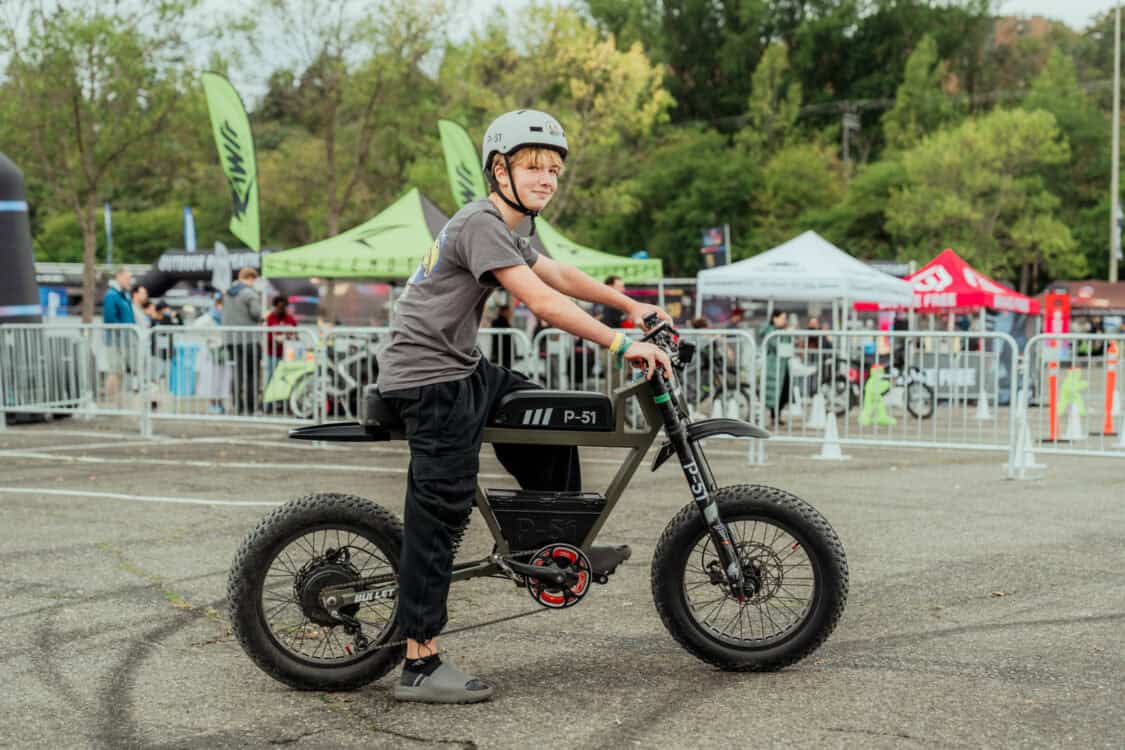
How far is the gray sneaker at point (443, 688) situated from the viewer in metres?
4.16

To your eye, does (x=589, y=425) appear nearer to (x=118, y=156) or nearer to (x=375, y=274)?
(x=375, y=274)

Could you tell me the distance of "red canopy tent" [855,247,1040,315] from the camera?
66.4ft

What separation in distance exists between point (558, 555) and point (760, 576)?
0.71m

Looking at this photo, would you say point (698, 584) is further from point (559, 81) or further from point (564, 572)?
point (559, 81)

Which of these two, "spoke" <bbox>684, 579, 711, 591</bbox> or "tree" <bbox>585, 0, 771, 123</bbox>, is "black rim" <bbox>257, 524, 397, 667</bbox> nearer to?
"spoke" <bbox>684, 579, 711, 591</bbox>

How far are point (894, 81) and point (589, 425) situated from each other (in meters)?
66.2

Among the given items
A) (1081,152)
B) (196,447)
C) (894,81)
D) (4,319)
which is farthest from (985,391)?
(894,81)

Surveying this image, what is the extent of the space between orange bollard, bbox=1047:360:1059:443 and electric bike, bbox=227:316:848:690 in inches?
323

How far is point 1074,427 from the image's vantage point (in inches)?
471

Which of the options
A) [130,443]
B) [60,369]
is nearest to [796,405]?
[130,443]

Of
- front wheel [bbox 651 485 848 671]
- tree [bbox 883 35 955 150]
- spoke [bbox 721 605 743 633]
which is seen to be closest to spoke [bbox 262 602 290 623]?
front wheel [bbox 651 485 848 671]

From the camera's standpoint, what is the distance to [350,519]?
433 cm

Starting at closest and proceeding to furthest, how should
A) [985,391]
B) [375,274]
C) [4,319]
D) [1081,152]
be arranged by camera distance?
[985,391]
[4,319]
[375,274]
[1081,152]

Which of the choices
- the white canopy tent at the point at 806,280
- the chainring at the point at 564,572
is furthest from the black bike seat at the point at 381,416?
the white canopy tent at the point at 806,280
